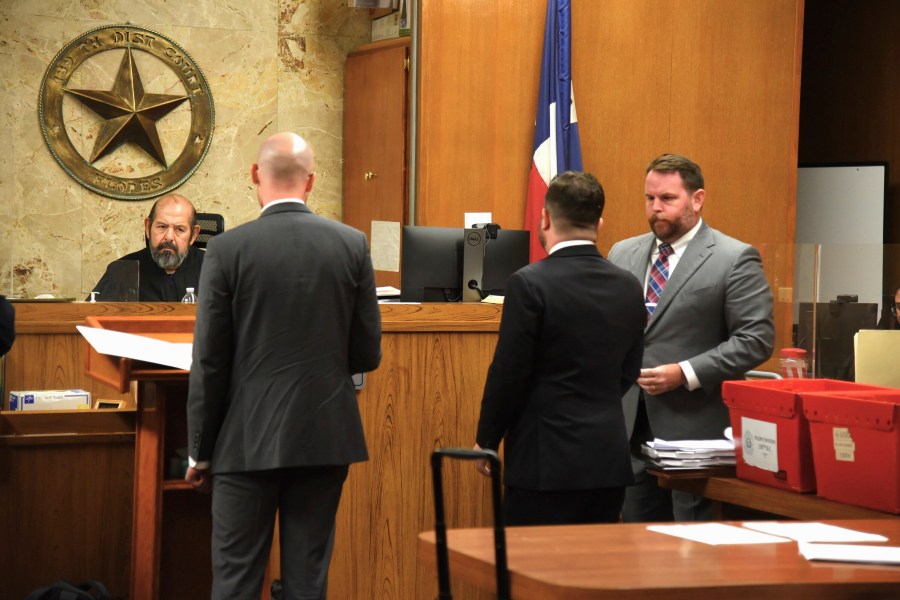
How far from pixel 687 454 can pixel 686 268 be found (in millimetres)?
714

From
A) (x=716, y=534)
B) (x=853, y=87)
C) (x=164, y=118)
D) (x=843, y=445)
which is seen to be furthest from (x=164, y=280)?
(x=853, y=87)

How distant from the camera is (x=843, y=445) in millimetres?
2598

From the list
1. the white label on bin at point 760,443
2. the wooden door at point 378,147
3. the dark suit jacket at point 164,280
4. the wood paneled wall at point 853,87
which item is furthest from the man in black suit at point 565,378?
the wood paneled wall at point 853,87

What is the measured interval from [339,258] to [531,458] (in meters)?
0.70

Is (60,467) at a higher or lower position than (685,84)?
lower

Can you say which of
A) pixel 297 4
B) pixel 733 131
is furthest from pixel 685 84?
pixel 297 4

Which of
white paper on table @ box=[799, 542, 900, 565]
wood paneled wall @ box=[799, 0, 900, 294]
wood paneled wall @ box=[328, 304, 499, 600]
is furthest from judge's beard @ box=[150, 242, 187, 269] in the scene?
wood paneled wall @ box=[799, 0, 900, 294]

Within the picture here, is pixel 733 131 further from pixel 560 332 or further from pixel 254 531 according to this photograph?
pixel 254 531

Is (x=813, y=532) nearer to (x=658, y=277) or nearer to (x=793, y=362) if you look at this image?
(x=658, y=277)

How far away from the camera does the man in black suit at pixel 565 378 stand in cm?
272

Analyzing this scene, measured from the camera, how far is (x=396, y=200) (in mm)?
7055

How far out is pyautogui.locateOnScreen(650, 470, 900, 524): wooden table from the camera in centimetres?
259

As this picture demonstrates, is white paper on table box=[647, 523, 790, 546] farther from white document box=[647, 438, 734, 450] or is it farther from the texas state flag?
the texas state flag

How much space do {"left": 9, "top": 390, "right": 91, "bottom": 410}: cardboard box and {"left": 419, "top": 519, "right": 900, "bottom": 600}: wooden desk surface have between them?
196cm
